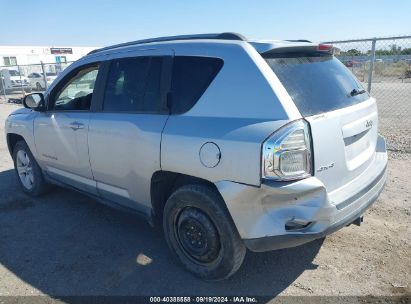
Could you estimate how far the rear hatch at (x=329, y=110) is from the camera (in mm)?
2605

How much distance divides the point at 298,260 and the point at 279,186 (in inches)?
50.1

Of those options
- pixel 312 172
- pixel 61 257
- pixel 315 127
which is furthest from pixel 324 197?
pixel 61 257

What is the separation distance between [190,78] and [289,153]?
1.09 meters

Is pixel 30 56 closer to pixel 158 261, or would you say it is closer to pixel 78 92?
pixel 78 92

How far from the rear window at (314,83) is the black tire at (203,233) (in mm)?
977

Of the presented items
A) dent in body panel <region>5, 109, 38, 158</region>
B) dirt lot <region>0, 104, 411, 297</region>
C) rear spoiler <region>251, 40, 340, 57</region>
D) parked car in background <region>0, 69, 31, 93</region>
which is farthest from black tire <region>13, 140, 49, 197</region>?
parked car in background <region>0, 69, 31, 93</region>

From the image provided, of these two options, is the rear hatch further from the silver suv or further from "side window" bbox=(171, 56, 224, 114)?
"side window" bbox=(171, 56, 224, 114)

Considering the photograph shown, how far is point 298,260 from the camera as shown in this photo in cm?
341

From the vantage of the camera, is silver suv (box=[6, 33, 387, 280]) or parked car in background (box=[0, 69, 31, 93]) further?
parked car in background (box=[0, 69, 31, 93])

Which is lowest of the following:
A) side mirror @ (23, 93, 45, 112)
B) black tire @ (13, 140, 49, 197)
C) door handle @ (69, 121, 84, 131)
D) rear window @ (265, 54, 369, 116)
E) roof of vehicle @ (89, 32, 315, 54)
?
black tire @ (13, 140, 49, 197)

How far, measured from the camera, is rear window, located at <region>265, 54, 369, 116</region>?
105 inches

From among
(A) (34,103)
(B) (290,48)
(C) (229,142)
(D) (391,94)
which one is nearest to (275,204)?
(C) (229,142)

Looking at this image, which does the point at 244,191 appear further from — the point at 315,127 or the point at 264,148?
the point at 315,127

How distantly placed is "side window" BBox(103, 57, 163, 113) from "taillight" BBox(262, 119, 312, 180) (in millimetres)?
1194
